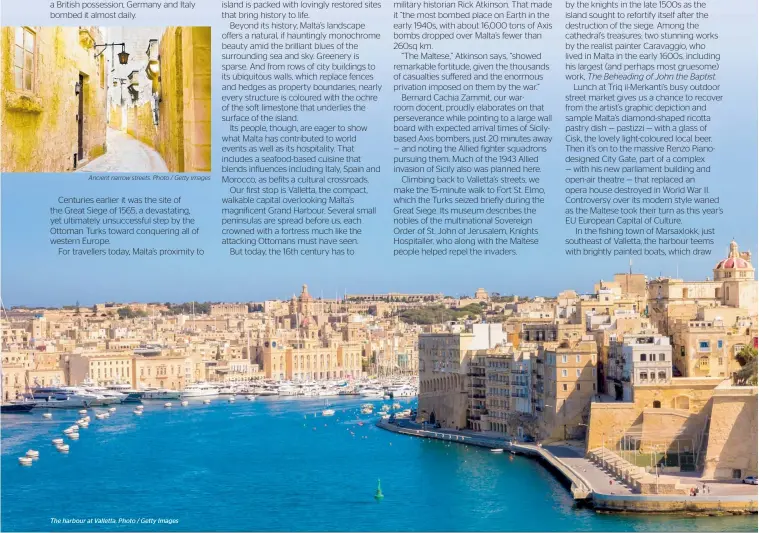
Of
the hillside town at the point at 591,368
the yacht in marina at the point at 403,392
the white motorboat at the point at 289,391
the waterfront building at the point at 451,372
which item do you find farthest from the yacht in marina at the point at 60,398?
the waterfront building at the point at 451,372

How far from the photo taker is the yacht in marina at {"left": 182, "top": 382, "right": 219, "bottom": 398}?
3953 centimetres

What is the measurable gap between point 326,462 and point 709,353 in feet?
20.3

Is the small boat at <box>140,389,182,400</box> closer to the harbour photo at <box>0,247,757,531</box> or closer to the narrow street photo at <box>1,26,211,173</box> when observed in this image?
the harbour photo at <box>0,247,757,531</box>

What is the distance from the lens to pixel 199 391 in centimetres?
3997

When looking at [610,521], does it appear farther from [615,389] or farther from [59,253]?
[59,253]

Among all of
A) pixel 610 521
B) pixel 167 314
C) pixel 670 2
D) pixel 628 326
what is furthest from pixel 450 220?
pixel 167 314

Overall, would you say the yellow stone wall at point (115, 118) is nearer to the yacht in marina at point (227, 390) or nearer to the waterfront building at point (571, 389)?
the waterfront building at point (571, 389)

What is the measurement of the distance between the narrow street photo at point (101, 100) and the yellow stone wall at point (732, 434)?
7.78 meters

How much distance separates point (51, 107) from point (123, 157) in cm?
67

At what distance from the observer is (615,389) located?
18812mm

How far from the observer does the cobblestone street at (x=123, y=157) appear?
391 inches

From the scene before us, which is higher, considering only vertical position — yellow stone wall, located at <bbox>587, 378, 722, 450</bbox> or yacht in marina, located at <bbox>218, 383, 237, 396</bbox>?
yellow stone wall, located at <bbox>587, 378, 722, 450</bbox>

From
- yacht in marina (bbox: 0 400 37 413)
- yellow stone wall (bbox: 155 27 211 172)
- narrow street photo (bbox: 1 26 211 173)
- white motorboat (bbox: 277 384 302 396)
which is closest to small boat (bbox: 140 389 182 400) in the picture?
white motorboat (bbox: 277 384 302 396)

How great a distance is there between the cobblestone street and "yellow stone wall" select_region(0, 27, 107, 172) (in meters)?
0.07
